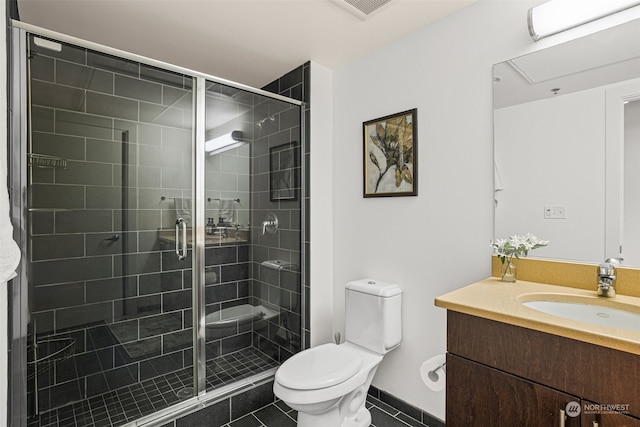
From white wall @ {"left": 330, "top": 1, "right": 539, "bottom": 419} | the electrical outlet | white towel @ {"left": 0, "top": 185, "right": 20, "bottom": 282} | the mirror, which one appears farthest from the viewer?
white wall @ {"left": 330, "top": 1, "right": 539, "bottom": 419}

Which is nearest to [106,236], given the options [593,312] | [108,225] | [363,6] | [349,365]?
[108,225]

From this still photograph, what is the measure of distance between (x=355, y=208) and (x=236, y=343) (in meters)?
1.22

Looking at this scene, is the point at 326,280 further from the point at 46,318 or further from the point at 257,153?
the point at 46,318

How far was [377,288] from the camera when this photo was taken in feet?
6.40

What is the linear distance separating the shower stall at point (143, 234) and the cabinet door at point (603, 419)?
5.69ft

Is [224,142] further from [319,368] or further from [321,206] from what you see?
[319,368]

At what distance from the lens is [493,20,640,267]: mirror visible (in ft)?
4.24

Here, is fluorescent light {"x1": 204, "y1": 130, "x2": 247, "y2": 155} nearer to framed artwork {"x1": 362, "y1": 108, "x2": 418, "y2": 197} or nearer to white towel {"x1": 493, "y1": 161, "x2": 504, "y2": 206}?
framed artwork {"x1": 362, "y1": 108, "x2": 418, "y2": 197}

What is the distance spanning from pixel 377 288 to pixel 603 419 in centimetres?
113

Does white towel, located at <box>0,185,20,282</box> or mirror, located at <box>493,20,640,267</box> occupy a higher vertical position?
mirror, located at <box>493,20,640,267</box>

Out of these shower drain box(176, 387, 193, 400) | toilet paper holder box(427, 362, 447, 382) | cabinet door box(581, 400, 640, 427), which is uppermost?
cabinet door box(581, 400, 640, 427)

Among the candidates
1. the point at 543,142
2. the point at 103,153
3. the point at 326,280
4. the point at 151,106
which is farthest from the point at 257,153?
the point at 543,142

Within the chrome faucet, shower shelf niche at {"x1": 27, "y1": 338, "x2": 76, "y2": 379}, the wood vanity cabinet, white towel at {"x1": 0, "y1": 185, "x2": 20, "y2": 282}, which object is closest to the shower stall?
shower shelf niche at {"x1": 27, "y1": 338, "x2": 76, "y2": 379}

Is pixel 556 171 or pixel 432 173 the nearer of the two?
pixel 556 171
